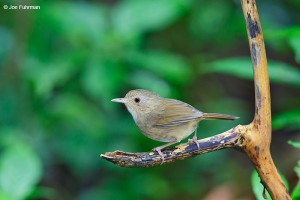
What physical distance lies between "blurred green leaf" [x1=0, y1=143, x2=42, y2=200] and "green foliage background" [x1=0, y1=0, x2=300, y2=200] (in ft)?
0.06

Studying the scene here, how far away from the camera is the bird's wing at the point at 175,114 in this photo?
255 cm

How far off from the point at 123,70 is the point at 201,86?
2033 millimetres

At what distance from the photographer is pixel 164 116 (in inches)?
108

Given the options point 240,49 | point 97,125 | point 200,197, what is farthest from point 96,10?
point 240,49

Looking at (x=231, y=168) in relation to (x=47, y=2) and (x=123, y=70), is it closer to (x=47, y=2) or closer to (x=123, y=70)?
(x=123, y=70)

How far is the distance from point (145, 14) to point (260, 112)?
2524 millimetres

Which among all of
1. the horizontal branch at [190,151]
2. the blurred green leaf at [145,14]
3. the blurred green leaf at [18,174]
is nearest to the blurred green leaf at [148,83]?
the blurred green leaf at [145,14]

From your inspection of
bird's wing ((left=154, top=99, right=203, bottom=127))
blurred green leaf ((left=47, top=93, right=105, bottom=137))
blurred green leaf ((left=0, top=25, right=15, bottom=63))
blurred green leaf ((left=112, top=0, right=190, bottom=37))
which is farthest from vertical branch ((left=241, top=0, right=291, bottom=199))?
blurred green leaf ((left=0, top=25, right=15, bottom=63))

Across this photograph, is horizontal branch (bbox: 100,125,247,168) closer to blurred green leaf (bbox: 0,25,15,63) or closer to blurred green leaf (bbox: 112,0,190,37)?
blurred green leaf (bbox: 112,0,190,37)

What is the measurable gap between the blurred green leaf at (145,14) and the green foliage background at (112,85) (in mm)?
11

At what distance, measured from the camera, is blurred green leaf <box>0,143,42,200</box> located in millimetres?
2549

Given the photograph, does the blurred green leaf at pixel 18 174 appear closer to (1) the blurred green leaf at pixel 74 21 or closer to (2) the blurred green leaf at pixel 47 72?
(2) the blurred green leaf at pixel 47 72

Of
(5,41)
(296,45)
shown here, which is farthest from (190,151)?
(5,41)

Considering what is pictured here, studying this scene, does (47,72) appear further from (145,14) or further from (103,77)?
(145,14)
